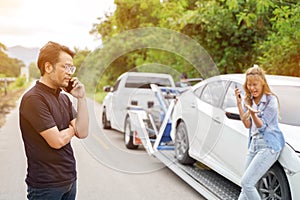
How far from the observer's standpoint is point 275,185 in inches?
187

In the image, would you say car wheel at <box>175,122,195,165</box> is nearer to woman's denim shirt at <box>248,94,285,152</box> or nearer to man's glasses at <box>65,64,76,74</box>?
woman's denim shirt at <box>248,94,285,152</box>

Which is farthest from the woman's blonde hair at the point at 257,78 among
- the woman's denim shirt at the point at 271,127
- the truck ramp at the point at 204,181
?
the truck ramp at the point at 204,181

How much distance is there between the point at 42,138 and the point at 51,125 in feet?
0.37

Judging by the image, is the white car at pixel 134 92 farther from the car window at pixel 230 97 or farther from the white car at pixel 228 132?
the car window at pixel 230 97

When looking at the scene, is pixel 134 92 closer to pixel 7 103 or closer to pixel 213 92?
pixel 213 92

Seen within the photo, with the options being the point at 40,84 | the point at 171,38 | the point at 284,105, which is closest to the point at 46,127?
the point at 40,84

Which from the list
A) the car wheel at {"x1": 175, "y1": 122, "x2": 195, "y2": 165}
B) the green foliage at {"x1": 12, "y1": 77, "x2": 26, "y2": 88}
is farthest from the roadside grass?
the car wheel at {"x1": 175, "y1": 122, "x2": 195, "y2": 165}

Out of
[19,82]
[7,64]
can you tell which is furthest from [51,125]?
[19,82]

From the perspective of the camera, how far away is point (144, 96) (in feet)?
36.6

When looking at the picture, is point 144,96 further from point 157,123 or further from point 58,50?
point 58,50

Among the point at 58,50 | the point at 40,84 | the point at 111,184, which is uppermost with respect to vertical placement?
the point at 58,50

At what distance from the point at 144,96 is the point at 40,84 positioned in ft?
27.8

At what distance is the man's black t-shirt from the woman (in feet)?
7.40

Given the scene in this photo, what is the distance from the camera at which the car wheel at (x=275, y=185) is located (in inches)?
178
